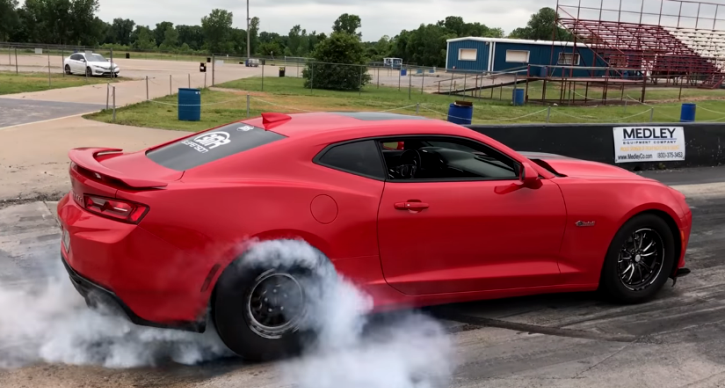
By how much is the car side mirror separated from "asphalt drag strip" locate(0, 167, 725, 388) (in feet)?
3.36

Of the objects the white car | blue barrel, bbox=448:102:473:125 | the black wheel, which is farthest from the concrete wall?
A: the white car

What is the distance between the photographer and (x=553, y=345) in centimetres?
418

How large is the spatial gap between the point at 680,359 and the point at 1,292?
4801 mm

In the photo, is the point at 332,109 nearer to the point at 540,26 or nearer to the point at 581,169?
the point at 581,169

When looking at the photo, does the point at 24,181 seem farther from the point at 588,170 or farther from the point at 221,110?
the point at 221,110

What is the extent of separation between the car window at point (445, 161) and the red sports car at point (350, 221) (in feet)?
0.05

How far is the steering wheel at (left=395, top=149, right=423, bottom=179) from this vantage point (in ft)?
14.6

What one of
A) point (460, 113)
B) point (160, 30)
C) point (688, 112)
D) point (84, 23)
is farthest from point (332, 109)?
point (160, 30)

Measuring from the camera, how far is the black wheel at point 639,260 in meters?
4.70

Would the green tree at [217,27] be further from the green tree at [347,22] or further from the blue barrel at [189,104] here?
the blue barrel at [189,104]

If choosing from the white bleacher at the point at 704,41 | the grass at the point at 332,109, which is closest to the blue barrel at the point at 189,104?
the grass at the point at 332,109

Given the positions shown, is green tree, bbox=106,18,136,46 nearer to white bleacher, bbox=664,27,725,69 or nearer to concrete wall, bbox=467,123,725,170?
white bleacher, bbox=664,27,725,69

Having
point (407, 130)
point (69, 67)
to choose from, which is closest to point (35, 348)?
point (407, 130)

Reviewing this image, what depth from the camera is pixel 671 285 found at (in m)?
5.44
